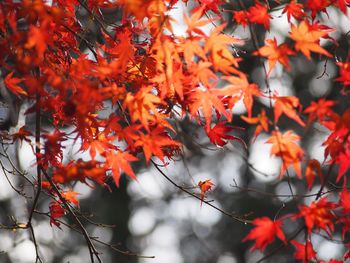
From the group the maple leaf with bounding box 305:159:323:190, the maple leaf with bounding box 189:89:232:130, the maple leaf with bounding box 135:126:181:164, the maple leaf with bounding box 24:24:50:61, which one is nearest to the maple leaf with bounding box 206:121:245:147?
the maple leaf with bounding box 189:89:232:130

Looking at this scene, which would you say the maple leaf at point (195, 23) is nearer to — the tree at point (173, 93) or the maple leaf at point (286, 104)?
the tree at point (173, 93)

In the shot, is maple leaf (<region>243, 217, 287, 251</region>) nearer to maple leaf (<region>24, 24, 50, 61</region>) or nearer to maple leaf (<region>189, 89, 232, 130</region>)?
maple leaf (<region>189, 89, 232, 130</region>)

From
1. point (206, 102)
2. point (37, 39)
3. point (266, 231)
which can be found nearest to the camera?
point (37, 39)

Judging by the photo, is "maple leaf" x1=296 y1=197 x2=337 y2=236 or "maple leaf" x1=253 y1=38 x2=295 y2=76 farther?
"maple leaf" x1=253 y1=38 x2=295 y2=76

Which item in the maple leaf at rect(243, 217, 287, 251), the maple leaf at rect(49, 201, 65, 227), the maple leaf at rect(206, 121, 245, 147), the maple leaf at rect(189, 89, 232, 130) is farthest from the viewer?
the maple leaf at rect(49, 201, 65, 227)

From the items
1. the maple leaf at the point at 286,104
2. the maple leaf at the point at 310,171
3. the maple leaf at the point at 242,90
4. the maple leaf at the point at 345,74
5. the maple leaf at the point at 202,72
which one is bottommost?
the maple leaf at the point at 310,171

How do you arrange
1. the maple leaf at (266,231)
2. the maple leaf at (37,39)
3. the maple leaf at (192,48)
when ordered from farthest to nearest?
the maple leaf at (192,48) → the maple leaf at (266,231) → the maple leaf at (37,39)

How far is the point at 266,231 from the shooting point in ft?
5.07

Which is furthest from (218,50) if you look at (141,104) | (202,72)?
(141,104)

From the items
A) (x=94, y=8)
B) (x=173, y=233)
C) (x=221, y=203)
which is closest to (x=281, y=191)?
(x=221, y=203)

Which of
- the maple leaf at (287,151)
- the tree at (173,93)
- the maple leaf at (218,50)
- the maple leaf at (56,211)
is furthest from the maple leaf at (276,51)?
the maple leaf at (56,211)

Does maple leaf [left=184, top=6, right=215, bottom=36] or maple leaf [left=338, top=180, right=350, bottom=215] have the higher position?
maple leaf [left=184, top=6, right=215, bottom=36]

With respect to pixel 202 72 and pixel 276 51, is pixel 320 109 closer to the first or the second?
pixel 276 51

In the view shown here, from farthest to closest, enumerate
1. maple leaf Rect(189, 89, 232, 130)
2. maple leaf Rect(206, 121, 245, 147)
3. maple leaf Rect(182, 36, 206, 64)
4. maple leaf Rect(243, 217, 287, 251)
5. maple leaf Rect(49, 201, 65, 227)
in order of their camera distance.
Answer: maple leaf Rect(49, 201, 65, 227), maple leaf Rect(206, 121, 245, 147), maple leaf Rect(189, 89, 232, 130), maple leaf Rect(182, 36, 206, 64), maple leaf Rect(243, 217, 287, 251)
